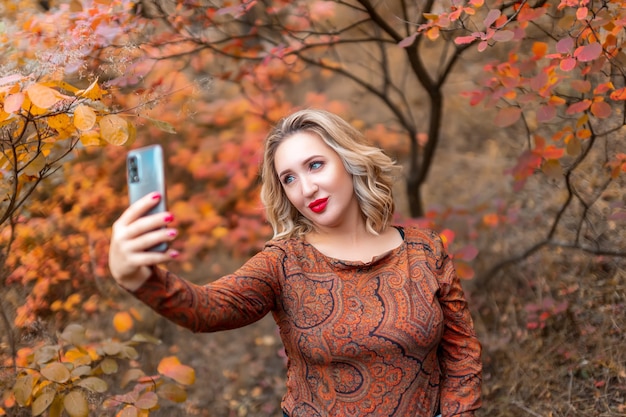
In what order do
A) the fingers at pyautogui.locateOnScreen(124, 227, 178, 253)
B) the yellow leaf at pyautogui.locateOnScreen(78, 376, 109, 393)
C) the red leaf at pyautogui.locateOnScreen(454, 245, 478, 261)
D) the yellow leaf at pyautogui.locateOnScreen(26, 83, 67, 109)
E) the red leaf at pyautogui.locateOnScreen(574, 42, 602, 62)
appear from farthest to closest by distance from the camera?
the red leaf at pyautogui.locateOnScreen(454, 245, 478, 261) → the yellow leaf at pyautogui.locateOnScreen(78, 376, 109, 393) → the red leaf at pyautogui.locateOnScreen(574, 42, 602, 62) → the yellow leaf at pyautogui.locateOnScreen(26, 83, 67, 109) → the fingers at pyautogui.locateOnScreen(124, 227, 178, 253)

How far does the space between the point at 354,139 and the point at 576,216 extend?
2.27m

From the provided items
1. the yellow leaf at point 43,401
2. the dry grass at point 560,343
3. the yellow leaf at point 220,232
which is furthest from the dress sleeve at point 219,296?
the yellow leaf at point 220,232

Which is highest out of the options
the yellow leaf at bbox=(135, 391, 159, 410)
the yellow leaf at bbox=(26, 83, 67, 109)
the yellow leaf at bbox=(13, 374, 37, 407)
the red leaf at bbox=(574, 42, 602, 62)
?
the yellow leaf at bbox=(26, 83, 67, 109)

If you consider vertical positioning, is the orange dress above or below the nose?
below

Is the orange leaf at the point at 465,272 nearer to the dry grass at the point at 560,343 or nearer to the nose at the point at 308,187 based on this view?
the dry grass at the point at 560,343

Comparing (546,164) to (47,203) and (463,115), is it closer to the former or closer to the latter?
(47,203)

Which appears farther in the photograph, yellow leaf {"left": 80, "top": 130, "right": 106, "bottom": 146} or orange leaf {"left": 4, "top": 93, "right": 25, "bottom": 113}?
yellow leaf {"left": 80, "top": 130, "right": 106, "bottom": 146}

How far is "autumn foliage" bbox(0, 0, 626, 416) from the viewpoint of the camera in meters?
2.26

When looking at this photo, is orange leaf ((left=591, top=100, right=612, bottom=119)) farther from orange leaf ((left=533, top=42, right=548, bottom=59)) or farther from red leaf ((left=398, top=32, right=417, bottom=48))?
red leaf ((left=398, top=32, right=417, bottom=48))

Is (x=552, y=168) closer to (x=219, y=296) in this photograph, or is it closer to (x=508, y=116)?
(x=508, y=116)

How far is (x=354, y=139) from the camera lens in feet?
6.88

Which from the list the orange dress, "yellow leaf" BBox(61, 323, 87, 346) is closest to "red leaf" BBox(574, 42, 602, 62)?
the orange dress

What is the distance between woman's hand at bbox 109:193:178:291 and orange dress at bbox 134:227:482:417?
0.41 metres

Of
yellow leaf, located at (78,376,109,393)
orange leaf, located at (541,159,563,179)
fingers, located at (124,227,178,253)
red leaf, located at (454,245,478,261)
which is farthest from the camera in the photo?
red leaf, located at (454,245,478,261)
